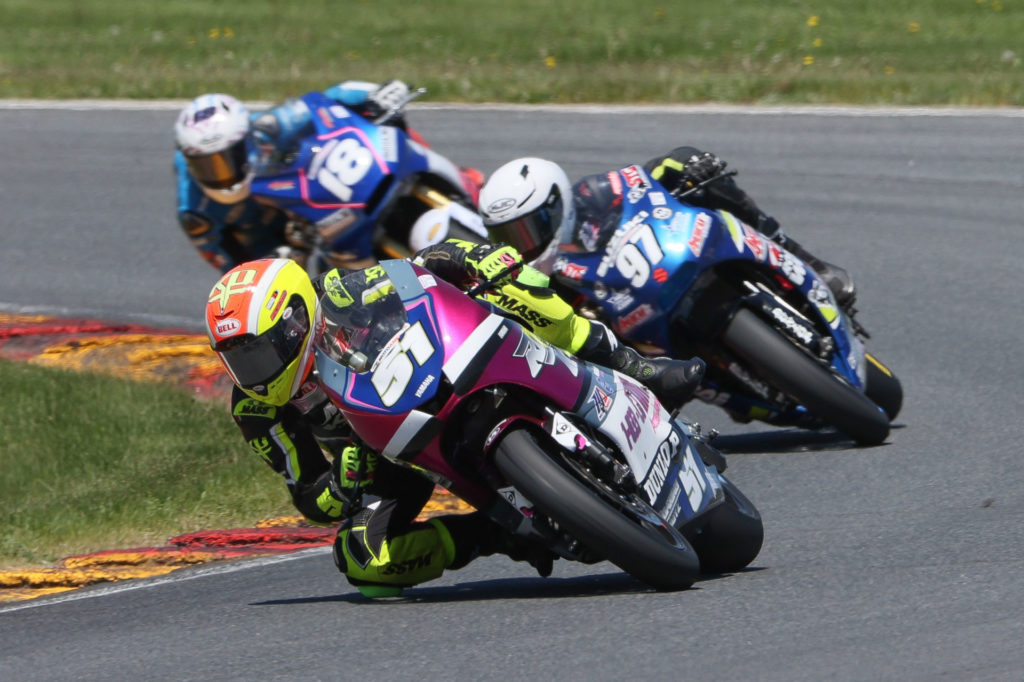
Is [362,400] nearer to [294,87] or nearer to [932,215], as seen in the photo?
[932,215]

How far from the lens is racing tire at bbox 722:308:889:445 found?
6.97 m

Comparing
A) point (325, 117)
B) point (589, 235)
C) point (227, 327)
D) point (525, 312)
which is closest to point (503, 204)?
point (589, 235)

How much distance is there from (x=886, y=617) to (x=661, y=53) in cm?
1363

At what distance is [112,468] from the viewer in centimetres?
841

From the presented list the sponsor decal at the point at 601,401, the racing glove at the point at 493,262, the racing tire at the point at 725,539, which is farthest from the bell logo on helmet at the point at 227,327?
the racing tire at the point at 725,539

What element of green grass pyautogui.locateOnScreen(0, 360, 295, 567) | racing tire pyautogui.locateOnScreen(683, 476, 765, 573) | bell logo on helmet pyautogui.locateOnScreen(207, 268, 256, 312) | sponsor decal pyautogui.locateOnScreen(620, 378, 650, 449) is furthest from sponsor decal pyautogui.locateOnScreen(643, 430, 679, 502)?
green grass pyautogui.locateOnScreen(0, 360, 295, 567)

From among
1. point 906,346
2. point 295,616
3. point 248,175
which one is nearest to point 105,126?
point 248,175

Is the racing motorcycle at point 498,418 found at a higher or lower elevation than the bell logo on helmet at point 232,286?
lower

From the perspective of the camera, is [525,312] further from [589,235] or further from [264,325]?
[589,235]

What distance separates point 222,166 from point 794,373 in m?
A: 4.20

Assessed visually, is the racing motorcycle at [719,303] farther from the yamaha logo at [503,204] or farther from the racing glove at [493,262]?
the racing glove at [493,262]

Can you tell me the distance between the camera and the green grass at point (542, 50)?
15.6 m

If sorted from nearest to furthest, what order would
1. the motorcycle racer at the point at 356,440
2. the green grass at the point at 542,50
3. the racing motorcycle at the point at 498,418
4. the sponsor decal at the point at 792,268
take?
the racing motorcycle at the point at 498,418
the motorcycle racer at the point at 356,440
the sponsor decal at the point at 792,268
the green grass at the point at 542,50

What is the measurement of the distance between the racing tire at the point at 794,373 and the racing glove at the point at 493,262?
69.0 inches
